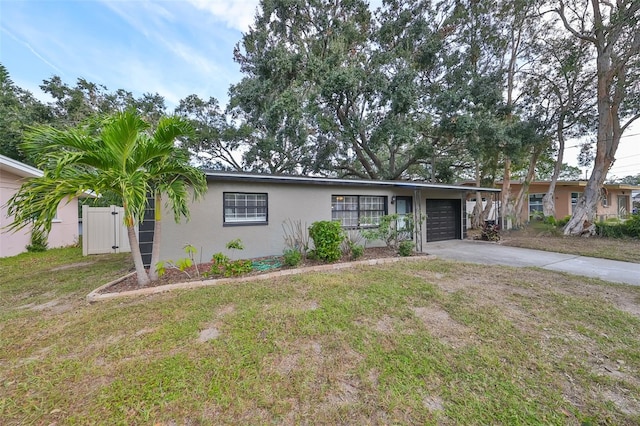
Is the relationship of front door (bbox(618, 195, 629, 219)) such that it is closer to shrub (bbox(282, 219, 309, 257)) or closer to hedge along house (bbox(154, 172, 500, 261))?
hedge along house (bbox(154, 172, 500, 261))

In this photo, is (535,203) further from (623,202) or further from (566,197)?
(623,202)

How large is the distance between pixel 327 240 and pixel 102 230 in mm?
7597

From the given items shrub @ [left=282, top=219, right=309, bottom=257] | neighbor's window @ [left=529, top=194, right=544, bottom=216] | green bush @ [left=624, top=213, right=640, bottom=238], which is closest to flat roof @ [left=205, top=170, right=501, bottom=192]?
shrub @ [left=282, top=219, right=309, bottom=257]

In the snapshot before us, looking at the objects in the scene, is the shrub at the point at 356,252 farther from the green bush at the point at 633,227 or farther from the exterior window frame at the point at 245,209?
the green bush at the point at 633,227

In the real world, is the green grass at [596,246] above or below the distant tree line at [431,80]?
→ below

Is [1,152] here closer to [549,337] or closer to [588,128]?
[549,337]

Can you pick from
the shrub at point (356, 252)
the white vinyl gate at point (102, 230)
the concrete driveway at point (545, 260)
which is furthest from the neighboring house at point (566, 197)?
the white vinyl gate at point (102, 230)

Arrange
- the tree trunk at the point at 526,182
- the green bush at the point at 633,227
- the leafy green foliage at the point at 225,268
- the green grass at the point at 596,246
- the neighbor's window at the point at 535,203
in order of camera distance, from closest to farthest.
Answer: the leafy green foliage at the point at 225,268 < the green grass at the point at 596,246 < the green bush at the point at 633,227 < the tree trunk at the point at 526,182 < the neighbor's window at the point at 535,203

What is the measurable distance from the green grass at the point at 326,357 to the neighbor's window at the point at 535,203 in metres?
19.0

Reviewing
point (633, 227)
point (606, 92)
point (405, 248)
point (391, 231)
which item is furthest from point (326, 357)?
point (606, 92)

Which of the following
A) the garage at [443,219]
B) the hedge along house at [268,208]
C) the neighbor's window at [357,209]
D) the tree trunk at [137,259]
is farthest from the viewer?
the garage at [443,219]

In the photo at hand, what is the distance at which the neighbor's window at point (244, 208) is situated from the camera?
6.81m

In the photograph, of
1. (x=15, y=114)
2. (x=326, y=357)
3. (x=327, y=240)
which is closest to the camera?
(x=326, y=357)

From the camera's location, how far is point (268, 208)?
23.8ft
